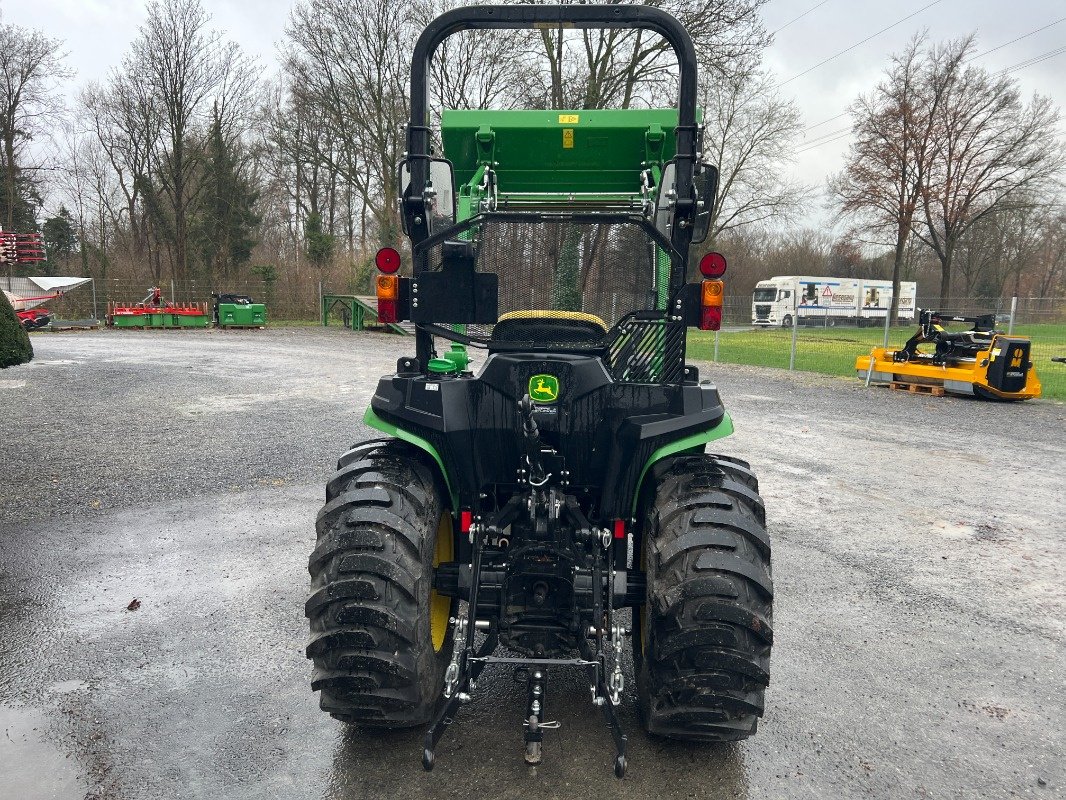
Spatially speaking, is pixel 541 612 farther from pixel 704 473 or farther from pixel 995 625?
pixel 995 625

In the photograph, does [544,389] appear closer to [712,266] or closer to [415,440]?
[415,440]

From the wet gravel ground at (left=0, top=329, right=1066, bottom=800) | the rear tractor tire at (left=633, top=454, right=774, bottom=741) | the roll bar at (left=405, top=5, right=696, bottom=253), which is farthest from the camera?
the roll bar at (left=405, top=5, right=696, bottom=253)

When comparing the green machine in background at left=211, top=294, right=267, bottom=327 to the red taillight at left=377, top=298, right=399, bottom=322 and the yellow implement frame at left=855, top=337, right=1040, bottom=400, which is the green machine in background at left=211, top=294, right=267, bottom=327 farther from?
the red taillight at left=377, top=298, right=399, bottom=322

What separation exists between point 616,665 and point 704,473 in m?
0.80

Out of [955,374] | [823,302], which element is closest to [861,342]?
[955,374]

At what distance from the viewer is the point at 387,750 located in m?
2.92

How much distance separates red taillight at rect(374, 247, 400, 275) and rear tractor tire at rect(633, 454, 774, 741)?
1.48 metres

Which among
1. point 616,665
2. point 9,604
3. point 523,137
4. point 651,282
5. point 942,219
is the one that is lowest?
point 9,604

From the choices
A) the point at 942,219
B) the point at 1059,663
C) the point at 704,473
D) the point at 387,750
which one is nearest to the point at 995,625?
the point at 1059,663

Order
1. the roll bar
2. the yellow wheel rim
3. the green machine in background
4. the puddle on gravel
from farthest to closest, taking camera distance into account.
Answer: the green machine in background < the yellow wheel rim < the roll bar < the puddle on gravel

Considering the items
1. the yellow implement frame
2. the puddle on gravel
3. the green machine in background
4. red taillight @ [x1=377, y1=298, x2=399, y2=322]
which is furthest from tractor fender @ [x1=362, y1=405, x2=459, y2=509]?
the green machine in background

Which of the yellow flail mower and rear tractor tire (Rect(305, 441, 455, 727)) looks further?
the yellow flail mower

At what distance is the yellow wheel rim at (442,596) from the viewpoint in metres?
3.32

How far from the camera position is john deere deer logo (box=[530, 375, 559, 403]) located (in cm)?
291
